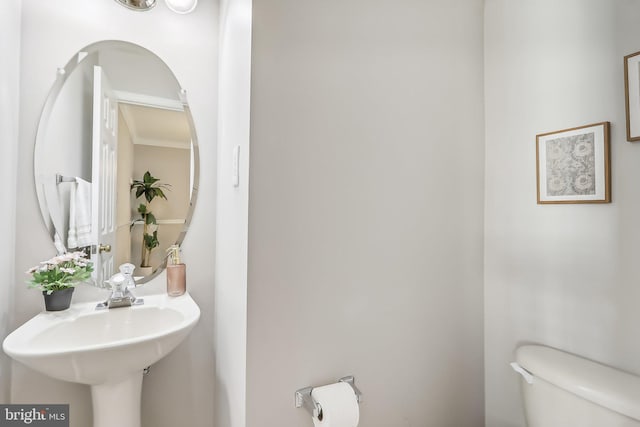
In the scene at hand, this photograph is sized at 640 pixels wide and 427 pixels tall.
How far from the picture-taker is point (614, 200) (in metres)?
0.96

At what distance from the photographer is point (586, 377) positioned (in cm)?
90

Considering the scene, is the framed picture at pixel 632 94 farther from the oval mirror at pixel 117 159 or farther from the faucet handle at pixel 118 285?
the faucet handle at pixel 118 285

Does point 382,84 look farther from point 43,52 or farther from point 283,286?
point 43,52

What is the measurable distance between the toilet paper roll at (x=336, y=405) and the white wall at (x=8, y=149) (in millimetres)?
1157

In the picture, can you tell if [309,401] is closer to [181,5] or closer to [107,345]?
[107,345]

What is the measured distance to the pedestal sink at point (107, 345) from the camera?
35.2 inches

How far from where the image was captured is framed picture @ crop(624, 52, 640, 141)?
35.3 inches

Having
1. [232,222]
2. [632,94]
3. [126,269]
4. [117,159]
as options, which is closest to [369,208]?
[232,222]

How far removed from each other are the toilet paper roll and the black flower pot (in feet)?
3.29

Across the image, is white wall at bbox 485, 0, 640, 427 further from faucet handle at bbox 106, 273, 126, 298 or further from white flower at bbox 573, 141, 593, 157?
faucet handle at bbox 106, 273, 126, 298

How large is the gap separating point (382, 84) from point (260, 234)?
680 millimetres

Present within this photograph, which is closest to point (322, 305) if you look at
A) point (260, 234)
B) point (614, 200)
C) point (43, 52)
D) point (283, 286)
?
point (283, 286)

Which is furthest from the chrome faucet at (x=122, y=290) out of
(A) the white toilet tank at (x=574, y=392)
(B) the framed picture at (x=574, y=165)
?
(B) the framed picture at (x=574, y=165)

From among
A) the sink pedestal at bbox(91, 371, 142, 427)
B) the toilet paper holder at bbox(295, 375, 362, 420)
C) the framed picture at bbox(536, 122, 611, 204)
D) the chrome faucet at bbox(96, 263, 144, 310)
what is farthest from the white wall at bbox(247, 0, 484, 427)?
the chrome faucet at bbox(96, 263, 144, 310)
